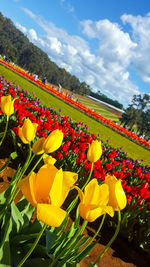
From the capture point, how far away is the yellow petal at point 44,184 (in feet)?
3.19

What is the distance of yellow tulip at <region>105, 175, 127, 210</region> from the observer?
1093 mm

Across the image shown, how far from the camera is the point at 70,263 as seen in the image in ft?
5.23

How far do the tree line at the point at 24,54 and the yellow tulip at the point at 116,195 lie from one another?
263 feet

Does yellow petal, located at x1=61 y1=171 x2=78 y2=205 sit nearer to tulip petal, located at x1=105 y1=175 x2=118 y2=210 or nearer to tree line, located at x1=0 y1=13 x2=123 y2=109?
tulip petal, located at x1=105 y1=175 x2=118 y2=210

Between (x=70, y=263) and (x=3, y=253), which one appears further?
(x=70, y=263)

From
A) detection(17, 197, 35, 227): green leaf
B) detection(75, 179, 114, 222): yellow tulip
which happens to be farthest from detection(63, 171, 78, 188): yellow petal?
detection(17, 197, 35, 227): green leaf

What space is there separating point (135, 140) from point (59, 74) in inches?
2811

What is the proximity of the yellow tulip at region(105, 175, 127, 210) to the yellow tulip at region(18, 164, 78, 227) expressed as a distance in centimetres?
24

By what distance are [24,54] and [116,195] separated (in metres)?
90.5

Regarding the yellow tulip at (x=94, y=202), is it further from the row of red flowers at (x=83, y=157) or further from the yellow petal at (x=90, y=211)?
the row of red flowers at (x=83, y=157)

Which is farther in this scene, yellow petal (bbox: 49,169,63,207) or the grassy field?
the grassy field

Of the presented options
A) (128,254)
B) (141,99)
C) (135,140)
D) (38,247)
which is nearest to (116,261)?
(128,254)

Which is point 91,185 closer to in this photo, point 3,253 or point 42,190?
point 42,190

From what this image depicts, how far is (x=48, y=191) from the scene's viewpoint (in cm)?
97
